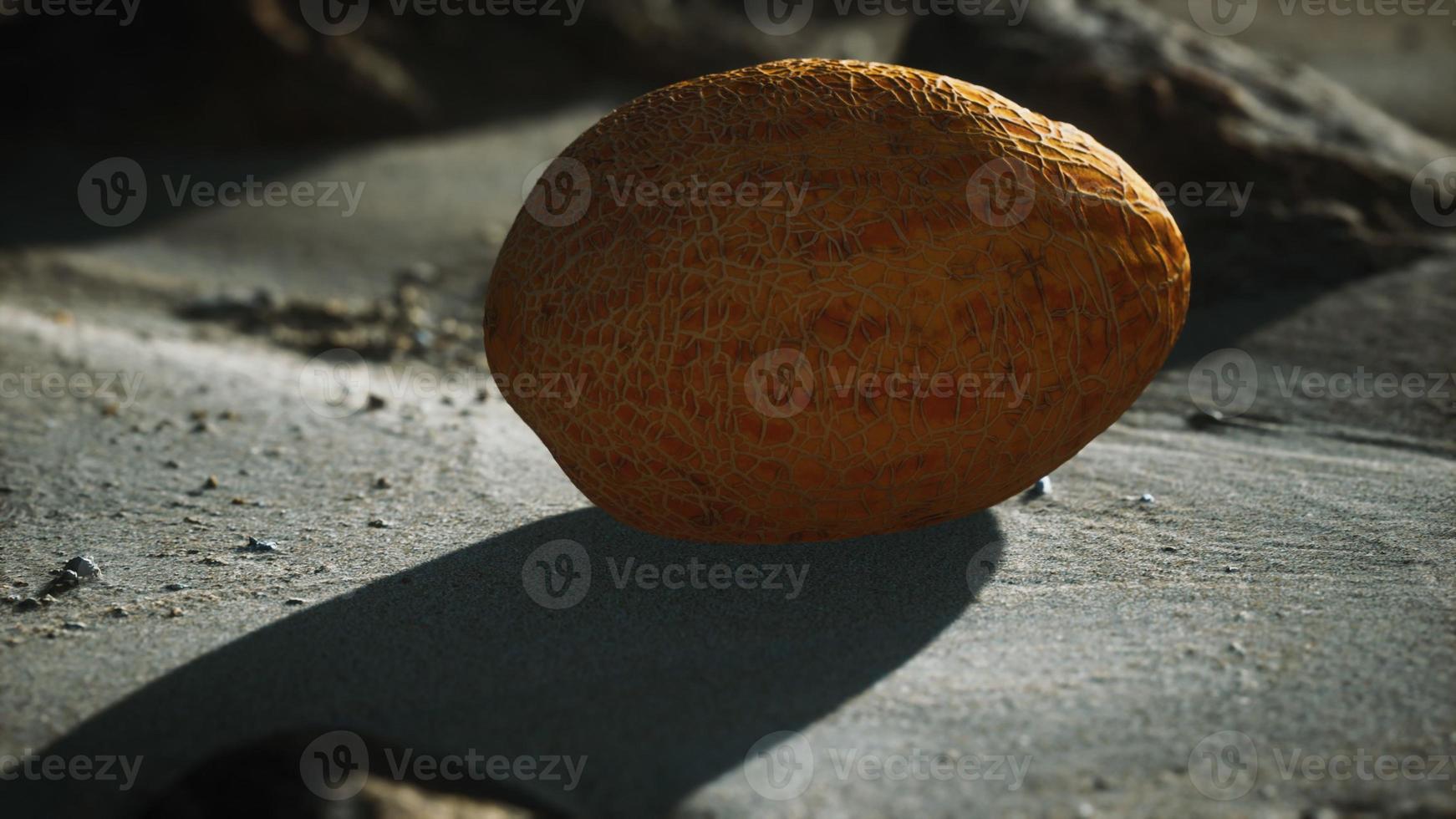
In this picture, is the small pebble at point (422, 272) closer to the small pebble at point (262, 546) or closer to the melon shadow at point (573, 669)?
the small pebble at point (262, 546)

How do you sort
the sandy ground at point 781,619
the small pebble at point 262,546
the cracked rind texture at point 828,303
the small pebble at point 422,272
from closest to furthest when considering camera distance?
the sandy ground at point 781,619, the cracked rind texture at point 828,303, the small pebble at point 262,546, the small pebble at point 422,272

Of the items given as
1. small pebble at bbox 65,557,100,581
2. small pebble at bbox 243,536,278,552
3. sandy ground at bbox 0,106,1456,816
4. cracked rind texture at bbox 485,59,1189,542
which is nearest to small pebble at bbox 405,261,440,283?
sandy ground at bbox 0,106,1456,816

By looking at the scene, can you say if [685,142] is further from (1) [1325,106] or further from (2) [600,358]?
(1) [1325,106]

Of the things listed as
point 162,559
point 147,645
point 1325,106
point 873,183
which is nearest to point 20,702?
point 147,645

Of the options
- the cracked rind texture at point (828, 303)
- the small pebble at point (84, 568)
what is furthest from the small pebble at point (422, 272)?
the cracked rind texture at point (828, 303)

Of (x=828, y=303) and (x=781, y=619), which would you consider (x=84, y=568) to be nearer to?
(x=781, y=619)

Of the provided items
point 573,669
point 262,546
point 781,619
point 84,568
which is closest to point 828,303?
point 781,619
